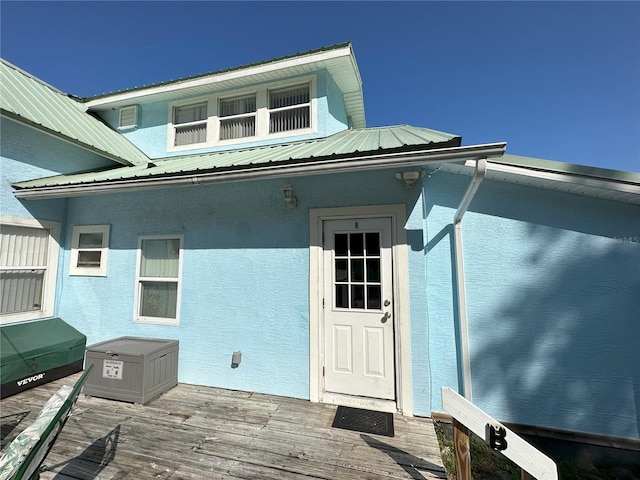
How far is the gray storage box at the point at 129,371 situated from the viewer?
3.68 metres

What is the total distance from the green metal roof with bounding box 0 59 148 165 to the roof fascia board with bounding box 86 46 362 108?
2.12 ft

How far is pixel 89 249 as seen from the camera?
5145mm

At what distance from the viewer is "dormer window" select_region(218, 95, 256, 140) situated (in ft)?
18.6

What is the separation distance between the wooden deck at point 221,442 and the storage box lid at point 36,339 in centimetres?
59

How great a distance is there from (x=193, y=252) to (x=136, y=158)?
3.22m

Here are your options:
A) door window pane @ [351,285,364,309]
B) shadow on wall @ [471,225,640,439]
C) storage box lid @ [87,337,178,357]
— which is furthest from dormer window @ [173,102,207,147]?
shadow on wall @ [471,225,640,439]

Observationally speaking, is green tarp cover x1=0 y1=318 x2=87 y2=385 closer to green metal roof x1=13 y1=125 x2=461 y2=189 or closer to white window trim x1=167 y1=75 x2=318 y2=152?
green metal roof x1=13 y1=125 x2=461 y2=189

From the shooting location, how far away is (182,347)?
14.3 feet

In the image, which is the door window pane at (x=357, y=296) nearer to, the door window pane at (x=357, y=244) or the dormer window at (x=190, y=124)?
the door window pane at (x=357, y=244)

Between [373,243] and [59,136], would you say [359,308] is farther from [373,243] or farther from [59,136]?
[59,136]

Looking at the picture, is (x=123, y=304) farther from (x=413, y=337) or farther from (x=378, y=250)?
(x=413, y=337)

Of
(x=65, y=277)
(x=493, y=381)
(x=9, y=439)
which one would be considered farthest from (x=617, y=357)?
(x=65, y=277)

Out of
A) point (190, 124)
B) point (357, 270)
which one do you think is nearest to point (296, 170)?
point (357, 270)

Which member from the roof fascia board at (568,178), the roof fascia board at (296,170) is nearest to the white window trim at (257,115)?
the roof fascia board at (296,170)
